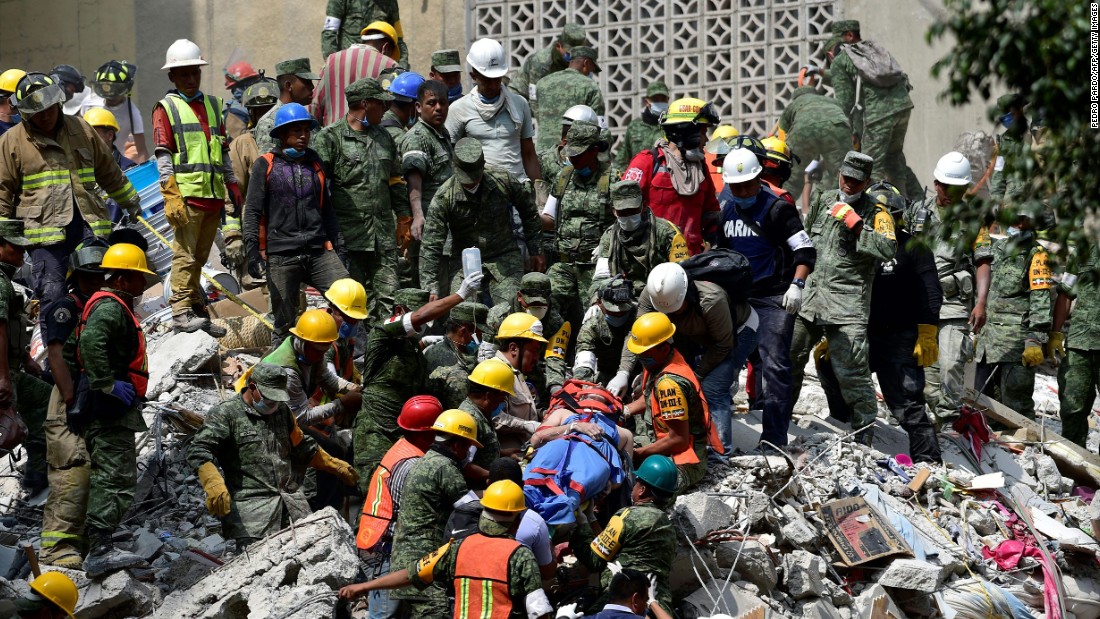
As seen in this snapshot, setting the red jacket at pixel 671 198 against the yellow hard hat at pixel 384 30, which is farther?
the yellow hard hat at pixel 384 30

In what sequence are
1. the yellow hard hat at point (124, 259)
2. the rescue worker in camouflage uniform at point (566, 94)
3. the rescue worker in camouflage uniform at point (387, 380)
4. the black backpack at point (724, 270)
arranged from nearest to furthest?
the yellow hard hat at point (124, 259) < the rescue worker in camouflage uniform at point (387, 380) < the black backpack at point (724, 270) < the rescue worker in camouflage uniform at point (566, 94)

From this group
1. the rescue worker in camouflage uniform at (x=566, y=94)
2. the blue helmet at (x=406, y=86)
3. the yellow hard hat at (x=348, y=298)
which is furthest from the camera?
the rescue worker in camouflage uniform at (x=566, y=94)

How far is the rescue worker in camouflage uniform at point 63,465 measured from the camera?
29.1 feet

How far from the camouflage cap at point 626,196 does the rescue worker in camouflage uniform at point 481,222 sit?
1129 mm

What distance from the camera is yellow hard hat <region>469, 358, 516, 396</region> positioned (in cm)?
891

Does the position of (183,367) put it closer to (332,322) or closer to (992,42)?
(332,322)

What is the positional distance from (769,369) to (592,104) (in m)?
3.87

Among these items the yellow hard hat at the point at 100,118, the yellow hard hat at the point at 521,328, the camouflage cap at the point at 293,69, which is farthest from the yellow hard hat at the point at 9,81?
the yellow hard hat at the point at 521,328

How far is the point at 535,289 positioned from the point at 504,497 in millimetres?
2972

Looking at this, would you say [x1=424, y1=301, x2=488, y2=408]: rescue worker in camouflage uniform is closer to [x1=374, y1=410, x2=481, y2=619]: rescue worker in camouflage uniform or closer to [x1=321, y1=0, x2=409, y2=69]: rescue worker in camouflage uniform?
[x1=374, y1=410, x2=481, y2=619]: rescue worker in camouflage uniform

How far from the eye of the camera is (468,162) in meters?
11.0

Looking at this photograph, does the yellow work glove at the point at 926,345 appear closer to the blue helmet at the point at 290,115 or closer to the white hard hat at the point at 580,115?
the white hard hat at the point at 580,115

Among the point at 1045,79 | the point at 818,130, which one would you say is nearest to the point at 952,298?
the point at 818,130

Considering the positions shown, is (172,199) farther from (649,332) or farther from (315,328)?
(649,332)
